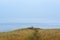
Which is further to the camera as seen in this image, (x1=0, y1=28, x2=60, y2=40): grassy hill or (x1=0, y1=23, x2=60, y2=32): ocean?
(x1=0, y1=23, x2=60, y2=32): ocean

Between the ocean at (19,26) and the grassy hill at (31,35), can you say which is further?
the ocean at (19,26)

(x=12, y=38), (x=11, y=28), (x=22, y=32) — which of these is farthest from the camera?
(x=11, y=28)

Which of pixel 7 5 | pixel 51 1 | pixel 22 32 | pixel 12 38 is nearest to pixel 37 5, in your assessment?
pixel 51 1

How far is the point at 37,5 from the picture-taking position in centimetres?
229

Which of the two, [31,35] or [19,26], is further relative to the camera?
[19,26]

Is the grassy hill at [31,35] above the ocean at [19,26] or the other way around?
the other way around

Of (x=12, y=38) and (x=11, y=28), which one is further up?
(x=11, y=28)

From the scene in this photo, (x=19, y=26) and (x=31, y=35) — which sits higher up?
(x=19, y=26)

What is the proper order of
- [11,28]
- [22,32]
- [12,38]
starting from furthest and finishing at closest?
[11,28] < [22,32] < [12,38]

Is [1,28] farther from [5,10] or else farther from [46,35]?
[46,35]

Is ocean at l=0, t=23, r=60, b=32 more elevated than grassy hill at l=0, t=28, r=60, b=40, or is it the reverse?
ocean at l=0, t=23, r=60, b=32

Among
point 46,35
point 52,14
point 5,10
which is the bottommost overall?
point 46,35

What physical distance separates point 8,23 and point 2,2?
34cm

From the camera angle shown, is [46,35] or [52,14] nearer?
[46,35]
